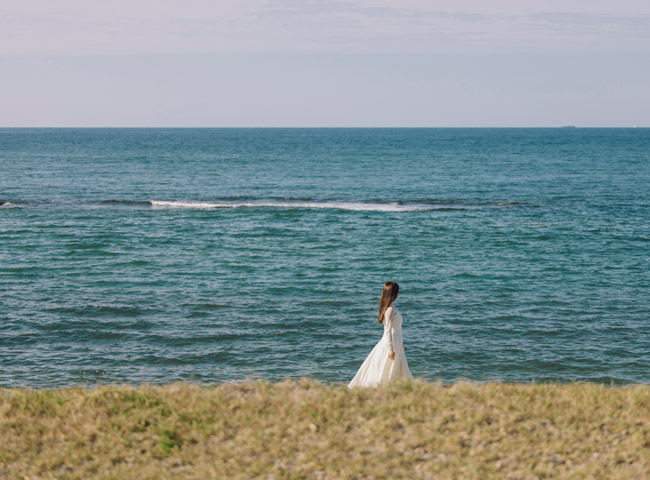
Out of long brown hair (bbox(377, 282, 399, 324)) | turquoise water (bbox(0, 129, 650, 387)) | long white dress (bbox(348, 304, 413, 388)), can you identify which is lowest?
turquoise water (bbox(0, 129, 650, 387))

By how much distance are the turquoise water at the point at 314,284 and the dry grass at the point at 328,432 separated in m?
8.16

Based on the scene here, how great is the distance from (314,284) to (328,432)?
18414 millimetres

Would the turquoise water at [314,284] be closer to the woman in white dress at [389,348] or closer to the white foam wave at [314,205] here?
the white foam wave at [314,205]

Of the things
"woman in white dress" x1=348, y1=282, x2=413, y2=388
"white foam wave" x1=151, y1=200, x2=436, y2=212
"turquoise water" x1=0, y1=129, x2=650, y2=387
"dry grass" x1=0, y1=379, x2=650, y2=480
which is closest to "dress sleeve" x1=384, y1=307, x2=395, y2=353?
"woman in white dress" x1=348, y1=282, x2=413, y2=388

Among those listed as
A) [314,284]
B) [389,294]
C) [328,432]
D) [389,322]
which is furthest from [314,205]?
[328,432]

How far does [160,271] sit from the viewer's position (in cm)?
2834

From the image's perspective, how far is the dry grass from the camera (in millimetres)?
7098

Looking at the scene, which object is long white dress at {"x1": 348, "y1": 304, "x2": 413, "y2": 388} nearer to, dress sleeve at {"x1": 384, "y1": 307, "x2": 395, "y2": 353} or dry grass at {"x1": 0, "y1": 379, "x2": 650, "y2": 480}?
dress sleeve at {"x1": 384, "y1": 307, "x2": 395, "y2": 353}

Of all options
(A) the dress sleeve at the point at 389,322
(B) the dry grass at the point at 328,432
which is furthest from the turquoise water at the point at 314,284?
(B) the dry grass at the point at 328,432

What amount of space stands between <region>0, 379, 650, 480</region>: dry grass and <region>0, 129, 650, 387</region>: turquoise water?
26.8 ft

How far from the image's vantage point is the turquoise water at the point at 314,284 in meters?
17.9

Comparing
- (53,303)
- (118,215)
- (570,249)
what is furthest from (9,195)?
(570,249)

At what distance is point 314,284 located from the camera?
2611 centimetres

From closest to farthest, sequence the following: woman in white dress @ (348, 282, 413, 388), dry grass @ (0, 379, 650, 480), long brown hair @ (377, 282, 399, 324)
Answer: dry grass @ (0, 379, 650, 480)
long brown hair @ (377, 282, 399, 324)
woman in white dress @ (348, 282, 413, 388)
